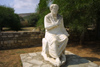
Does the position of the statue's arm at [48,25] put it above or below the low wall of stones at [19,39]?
above

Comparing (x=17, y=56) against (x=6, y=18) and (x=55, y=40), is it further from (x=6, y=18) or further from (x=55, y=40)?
(x=6, y=18)

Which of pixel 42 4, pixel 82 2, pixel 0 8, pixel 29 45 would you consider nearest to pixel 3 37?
pixel 29 45

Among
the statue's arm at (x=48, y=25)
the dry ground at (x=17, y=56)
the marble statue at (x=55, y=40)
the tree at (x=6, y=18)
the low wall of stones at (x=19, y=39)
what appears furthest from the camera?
the tree at (x=6, y=18)

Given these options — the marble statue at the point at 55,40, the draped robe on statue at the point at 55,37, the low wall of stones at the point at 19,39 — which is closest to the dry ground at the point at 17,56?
the low wall of stones at the point at 19,39

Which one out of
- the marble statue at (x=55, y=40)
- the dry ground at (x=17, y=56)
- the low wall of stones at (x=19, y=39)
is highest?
the marble statue at (x=55, y=40)

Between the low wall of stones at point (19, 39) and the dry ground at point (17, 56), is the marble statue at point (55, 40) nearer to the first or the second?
the dry ground at point (17, 56)

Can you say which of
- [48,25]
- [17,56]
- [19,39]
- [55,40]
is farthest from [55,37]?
[19,39]

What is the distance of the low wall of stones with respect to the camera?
5.63 m

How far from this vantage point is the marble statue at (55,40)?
9.32ft

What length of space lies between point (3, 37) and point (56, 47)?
4.09 metres

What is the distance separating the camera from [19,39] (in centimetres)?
600

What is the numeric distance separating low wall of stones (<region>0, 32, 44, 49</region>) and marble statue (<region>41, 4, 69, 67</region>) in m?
3.32

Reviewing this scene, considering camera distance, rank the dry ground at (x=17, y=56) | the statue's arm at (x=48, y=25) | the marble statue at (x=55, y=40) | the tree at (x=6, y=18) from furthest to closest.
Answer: the tree at (x=6, y=18)
the dry ground at (x=17, y=56)
the statue's arm at (x=48, y=25)
the marble statue at (x=55, y=40)

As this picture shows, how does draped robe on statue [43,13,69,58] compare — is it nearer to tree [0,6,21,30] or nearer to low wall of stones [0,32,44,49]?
low wall of stones [0,32,44,49]
